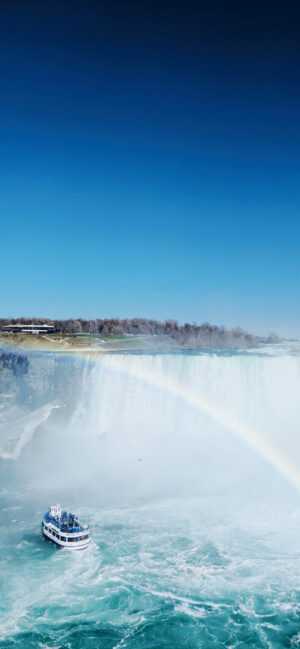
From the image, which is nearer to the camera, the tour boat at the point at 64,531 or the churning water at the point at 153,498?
the churning water at the point at 153,498

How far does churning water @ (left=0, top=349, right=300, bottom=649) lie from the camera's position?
41.5ft

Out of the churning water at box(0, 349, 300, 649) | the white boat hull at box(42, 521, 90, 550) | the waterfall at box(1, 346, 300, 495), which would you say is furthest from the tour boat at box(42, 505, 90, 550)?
the waterfall at box(1, 346, 300, 495)

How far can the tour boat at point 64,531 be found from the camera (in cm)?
1591

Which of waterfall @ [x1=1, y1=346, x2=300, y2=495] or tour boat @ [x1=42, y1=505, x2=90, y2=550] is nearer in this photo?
tour boat @ [x1=42, y1=505, x2=90, y2=550]

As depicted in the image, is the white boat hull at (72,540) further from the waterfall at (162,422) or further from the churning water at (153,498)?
the waterfall at (162,422)

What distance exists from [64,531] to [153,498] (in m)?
5.70

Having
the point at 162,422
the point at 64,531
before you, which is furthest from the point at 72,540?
the point at 162,422

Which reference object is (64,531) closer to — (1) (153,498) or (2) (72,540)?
(2) (72,540)

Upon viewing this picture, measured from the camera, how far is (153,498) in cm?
2108

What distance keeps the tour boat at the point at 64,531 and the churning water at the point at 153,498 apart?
0.93ft

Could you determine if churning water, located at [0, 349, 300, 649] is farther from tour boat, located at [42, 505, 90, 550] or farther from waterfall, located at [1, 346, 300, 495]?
tour boat, located at [42, 505, 90, 550]

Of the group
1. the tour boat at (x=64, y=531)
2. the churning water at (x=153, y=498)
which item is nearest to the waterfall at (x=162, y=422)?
the churning water at (x=153, y=498)

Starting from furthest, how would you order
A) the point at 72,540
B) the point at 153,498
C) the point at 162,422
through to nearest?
the point at 162,422 → the point at 153,498 → the point at 72,540

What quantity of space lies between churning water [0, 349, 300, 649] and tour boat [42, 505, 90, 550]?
28 centimetres
